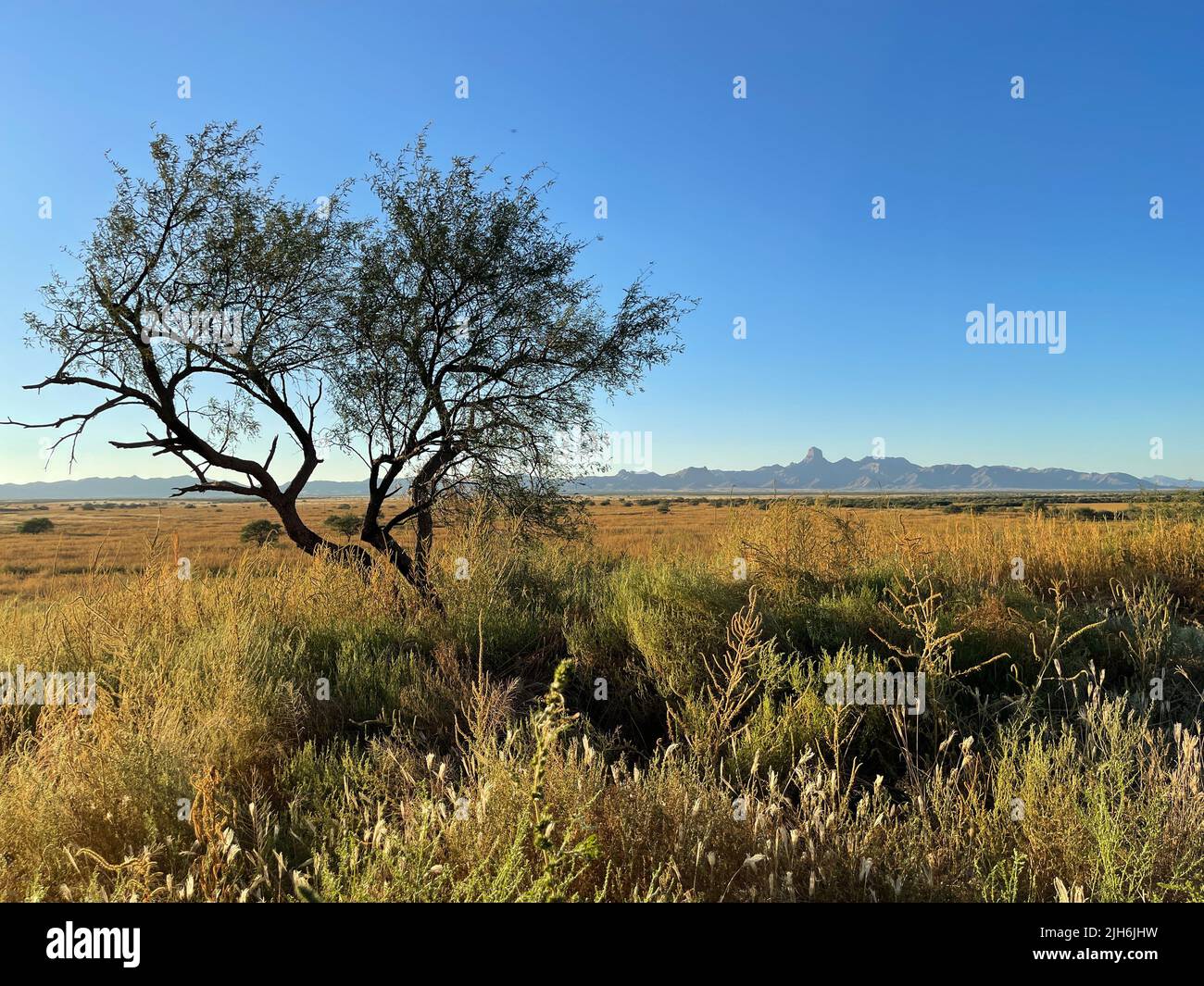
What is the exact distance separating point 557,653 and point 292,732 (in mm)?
2847

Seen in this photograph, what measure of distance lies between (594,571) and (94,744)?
7566 mm

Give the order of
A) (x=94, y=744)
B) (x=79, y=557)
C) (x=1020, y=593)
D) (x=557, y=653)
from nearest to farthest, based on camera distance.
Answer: (x=94, y=744) → (x=557, y=653) → (x=1020, y=593) → (x=79, y=557)

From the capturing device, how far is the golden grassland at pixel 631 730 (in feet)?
9.14

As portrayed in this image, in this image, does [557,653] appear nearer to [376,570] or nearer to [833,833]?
[376,570]

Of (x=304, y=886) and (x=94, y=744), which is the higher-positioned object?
(x=304, y=886)

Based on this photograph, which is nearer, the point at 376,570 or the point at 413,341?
the point at 376,570

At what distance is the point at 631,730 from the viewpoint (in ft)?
18.7

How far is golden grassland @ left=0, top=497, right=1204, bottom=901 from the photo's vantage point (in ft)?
9.14

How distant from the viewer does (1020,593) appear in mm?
8164
